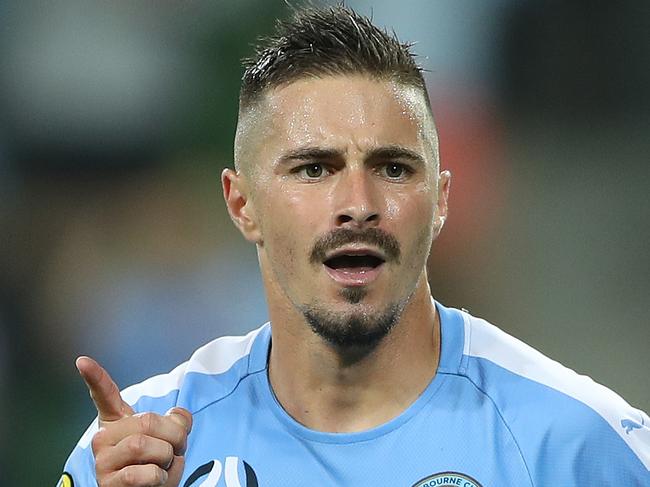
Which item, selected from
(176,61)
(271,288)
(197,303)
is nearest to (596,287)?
(197,303)

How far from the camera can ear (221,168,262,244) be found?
288 centimetres

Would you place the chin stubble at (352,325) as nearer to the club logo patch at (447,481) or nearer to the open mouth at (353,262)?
the open mouth at (353,262)

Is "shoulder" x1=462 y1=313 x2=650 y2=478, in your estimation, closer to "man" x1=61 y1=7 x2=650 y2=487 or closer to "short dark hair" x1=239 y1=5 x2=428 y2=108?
"man" x1=61 y1=7 x2=650 y2=487

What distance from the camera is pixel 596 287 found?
524 cm

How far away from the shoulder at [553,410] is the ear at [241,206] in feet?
2.10

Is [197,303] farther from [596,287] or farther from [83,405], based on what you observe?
[596,287]

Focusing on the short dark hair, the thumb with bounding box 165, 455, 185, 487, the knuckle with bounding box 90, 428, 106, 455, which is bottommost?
the thumb with bounding box 165, 455, 185, 487

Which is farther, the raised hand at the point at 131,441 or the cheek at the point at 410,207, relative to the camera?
the cheek at the point at 410,207

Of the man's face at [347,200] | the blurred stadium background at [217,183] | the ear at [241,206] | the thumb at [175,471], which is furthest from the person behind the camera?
the blurred stadium background at [217,183]

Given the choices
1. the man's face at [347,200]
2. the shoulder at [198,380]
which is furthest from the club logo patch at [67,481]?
the man's face at [347,200]

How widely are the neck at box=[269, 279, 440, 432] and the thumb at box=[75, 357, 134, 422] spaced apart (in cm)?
51

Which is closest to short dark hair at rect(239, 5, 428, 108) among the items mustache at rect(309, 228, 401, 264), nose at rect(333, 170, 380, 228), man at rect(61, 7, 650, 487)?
man at rect(61, 7, 650, 487)

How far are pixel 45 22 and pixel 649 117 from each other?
10.3ft

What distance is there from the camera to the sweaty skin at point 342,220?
2.59m
